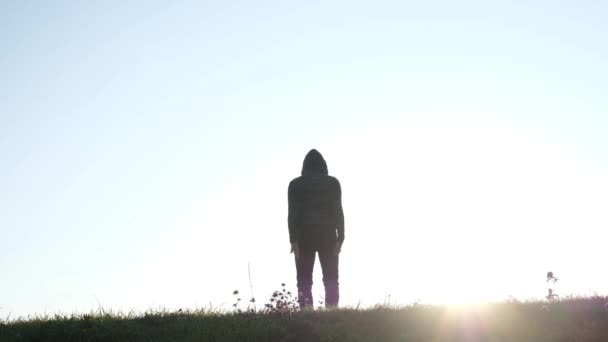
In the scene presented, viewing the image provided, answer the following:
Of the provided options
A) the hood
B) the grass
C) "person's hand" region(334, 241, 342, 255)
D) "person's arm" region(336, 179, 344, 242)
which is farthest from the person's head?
the grass

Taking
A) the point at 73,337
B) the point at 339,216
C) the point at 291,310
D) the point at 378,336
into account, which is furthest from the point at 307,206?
the point at 73,337

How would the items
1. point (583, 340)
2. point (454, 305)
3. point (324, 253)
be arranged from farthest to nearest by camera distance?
point (324, 253), point (454, 305), point (583, 340)

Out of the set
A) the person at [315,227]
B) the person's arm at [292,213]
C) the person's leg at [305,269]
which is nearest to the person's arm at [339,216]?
the person at [315,227]

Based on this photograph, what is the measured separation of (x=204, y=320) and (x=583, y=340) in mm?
5271

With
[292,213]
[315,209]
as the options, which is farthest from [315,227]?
[292,213]

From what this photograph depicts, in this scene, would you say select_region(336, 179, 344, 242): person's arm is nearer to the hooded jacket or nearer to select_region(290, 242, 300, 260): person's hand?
the hooded jacket

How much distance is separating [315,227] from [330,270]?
84cm

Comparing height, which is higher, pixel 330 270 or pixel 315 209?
pixel 315 209

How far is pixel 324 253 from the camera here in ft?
44.9

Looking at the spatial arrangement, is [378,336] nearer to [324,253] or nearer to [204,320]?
[204,320]

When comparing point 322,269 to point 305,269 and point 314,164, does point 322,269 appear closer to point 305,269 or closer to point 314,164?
point 305,269

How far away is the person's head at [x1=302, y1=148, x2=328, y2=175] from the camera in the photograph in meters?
14.0

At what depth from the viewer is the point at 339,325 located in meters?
10.6

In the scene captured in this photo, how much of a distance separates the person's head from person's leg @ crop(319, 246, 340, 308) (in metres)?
1.45
